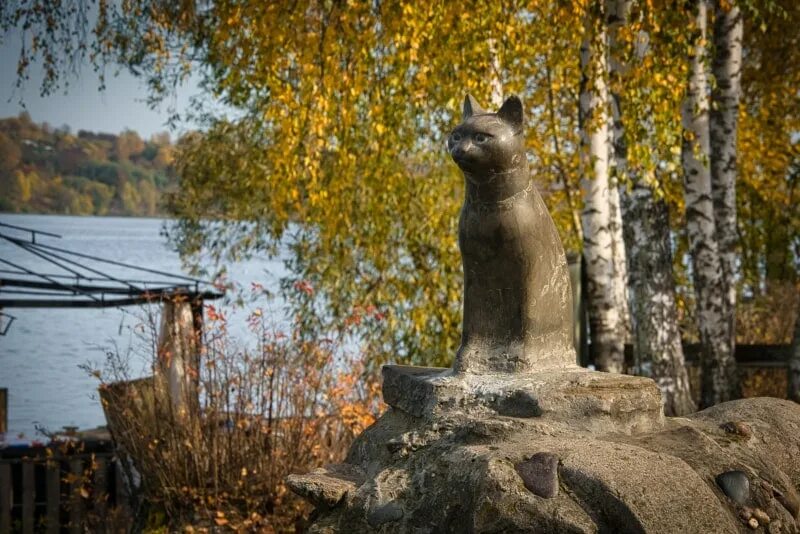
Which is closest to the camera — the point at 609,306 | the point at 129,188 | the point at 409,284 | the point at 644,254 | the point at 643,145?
the point at 643,145

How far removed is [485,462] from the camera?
3717 mm

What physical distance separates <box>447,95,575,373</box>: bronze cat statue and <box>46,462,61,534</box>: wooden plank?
526cm

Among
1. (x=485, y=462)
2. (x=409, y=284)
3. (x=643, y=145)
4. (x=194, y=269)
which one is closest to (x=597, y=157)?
(x=643, y=145)

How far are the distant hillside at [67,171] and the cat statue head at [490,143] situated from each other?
A: 9442mm

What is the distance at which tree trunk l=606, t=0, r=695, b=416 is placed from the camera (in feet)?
26.9

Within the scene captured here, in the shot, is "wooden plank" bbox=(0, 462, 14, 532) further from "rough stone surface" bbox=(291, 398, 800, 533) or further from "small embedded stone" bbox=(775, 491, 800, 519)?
"small embedded stone" bbox=(775, 491, 800, 519)

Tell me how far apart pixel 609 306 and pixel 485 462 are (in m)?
5.43

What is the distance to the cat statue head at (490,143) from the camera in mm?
4234

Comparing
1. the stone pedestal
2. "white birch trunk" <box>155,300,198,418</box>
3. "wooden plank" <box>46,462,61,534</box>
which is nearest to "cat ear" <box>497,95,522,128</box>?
the stone pedestal

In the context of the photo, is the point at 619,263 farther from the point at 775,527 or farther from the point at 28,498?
the point at 775,527

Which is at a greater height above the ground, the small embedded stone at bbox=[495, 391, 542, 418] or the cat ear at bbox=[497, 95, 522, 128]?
the cat ear at bbox=[497, 95, 522, 128]

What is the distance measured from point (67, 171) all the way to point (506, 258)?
10.3m

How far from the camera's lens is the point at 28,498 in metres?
8.62

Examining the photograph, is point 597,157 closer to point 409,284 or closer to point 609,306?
point 609,306
